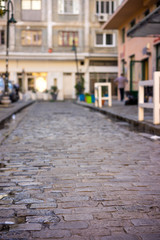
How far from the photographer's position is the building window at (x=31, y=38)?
38.0 metres

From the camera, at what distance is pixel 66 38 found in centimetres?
3838

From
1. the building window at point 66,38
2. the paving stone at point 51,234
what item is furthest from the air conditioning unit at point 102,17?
the paving stone at point 51,234

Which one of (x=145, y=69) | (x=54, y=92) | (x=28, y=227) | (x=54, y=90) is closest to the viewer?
(x=28, y=227)

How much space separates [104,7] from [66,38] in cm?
485

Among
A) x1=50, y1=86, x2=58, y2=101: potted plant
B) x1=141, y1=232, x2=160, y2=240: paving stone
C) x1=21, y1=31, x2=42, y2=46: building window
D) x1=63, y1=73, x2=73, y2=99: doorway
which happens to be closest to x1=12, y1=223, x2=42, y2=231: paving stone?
x1=141, y1=232, x2=160, y2=240: paving stone

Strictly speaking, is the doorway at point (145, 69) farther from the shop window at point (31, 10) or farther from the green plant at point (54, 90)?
the shop window at point (31, 10)

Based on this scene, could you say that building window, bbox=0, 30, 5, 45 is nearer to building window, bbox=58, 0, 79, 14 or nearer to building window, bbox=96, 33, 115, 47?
building window, bbox=58, 0, 79, 14

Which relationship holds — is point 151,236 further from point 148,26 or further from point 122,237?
point 148,26

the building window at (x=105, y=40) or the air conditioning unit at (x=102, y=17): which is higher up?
the air conditioning unit at (x=102, y=17)

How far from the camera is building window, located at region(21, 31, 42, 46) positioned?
3800 centimetres

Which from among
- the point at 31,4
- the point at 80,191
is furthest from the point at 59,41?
the point at 80,191

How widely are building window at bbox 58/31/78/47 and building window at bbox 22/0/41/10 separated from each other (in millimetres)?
3371

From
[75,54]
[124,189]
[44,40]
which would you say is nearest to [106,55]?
[75,54]

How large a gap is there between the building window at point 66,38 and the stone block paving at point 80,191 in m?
32.7
